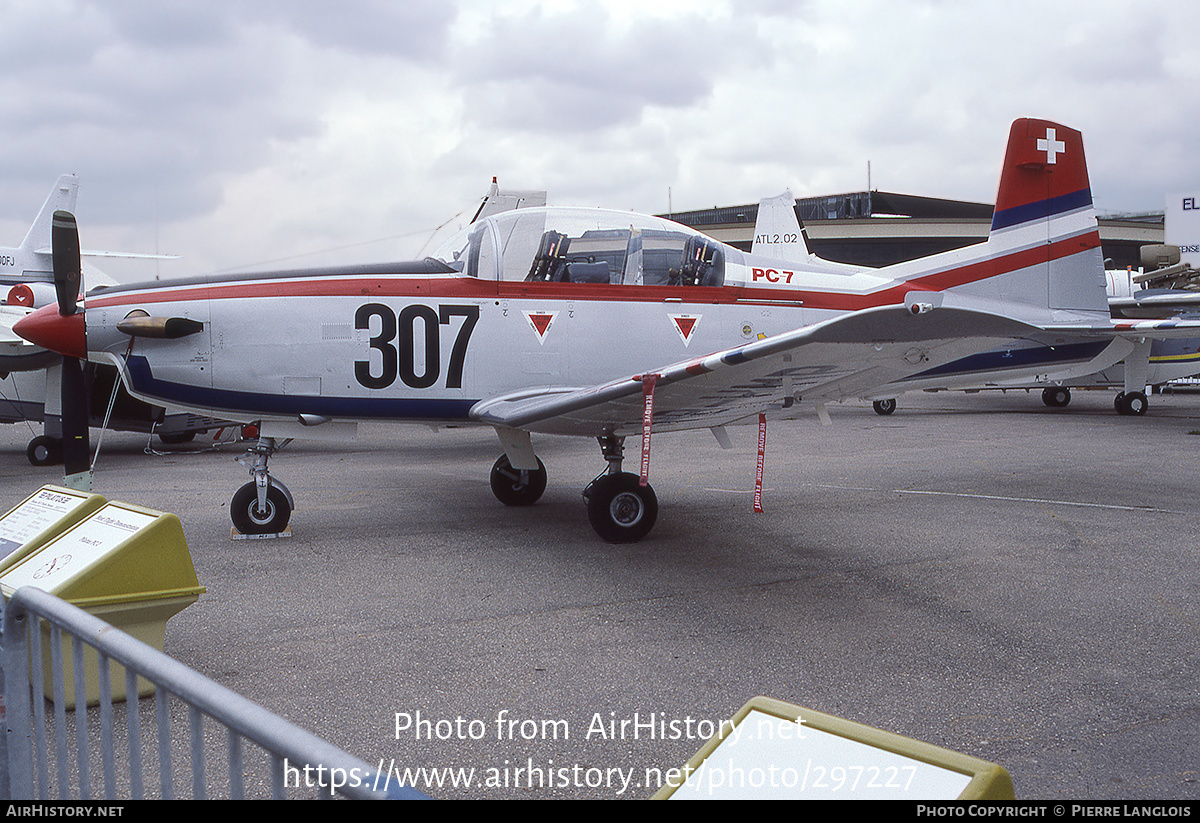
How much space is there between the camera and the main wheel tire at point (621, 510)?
6.75 meters

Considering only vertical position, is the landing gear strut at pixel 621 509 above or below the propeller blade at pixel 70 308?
below

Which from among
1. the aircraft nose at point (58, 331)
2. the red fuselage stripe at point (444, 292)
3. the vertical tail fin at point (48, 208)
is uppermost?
the vertical tail fin at point (48, 208)

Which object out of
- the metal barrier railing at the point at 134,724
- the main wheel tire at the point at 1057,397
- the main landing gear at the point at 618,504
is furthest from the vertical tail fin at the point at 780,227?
the metal barrier railing at the point at 134,724

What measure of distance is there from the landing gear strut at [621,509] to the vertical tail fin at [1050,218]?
5.10 meters

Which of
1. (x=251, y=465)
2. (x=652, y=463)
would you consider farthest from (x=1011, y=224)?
(x=251, y=465)

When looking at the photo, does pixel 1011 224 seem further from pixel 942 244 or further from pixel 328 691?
pixel 942 244

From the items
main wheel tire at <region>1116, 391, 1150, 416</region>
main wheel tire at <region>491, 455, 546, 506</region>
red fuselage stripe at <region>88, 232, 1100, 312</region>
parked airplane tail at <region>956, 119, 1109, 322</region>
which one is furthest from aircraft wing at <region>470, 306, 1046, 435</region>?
main wheel tire at <region>1116, 391, 1150, 416</region>

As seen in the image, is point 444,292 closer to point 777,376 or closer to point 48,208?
point 777,376

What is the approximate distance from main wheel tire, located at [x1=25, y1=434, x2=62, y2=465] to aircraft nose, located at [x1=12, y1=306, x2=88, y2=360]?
6905 millimetres

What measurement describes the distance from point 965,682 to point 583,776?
6.47 feet

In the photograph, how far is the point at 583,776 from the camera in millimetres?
3082

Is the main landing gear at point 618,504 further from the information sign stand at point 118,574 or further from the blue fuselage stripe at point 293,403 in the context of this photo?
the information sign stand at point 118,574

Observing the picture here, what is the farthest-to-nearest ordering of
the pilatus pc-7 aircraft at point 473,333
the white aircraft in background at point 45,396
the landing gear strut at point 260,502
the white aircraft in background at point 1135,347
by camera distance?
the white aircraft in background at point 1135,347, the white aircraft in background at point 45,396, the landing gear strut at point 260,502, the pilatus pc-7 aircraft at point 473,333

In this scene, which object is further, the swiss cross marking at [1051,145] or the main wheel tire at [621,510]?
the swiss cross marking at [1051,145]
